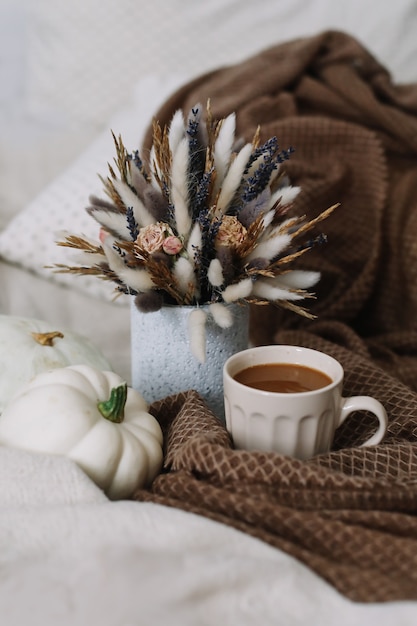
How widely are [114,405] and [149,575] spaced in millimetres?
195

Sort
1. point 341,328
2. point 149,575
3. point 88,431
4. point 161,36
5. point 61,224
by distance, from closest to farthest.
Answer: point 149,575
point 88,431
point 341,328
point 61,224
point 161,36

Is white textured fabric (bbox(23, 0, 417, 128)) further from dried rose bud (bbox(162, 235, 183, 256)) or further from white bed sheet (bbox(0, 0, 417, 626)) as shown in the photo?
dried rose bud (bbox(162, 235, 183, 256))

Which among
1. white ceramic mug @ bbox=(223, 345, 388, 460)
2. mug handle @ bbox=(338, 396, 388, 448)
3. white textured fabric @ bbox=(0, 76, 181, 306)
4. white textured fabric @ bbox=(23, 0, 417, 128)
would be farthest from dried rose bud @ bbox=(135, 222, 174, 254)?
white textured fabric @ bbox=(23, 0, 417, 128)

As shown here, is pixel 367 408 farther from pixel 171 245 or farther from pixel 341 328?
pixel 341 328

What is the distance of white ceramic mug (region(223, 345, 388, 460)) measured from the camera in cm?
68

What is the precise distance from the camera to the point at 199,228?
0.73 metres

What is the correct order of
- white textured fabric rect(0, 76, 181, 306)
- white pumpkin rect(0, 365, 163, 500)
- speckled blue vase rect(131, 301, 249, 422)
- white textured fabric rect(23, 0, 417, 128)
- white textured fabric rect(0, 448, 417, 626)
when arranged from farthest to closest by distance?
white textured fabric rect(23, 0, 417, 128) < white textured fabric rect(0, 76, 181, 306) < speckled blue vase rect(131, 301, 249, 422) < white pumpkin rect(0, 365, 163, 500) < white textured fabric rect(0, 448, 417, 626)

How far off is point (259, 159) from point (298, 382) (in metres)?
0.25

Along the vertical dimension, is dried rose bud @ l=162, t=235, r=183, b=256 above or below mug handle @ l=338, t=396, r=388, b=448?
above

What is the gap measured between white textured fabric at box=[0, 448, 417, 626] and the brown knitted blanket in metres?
0.03

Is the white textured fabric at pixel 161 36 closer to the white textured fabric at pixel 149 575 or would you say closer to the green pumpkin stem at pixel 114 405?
the green pumpkin stem at pixel 114 405

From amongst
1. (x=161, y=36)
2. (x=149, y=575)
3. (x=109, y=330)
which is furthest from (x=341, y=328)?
(x=161, y=36)

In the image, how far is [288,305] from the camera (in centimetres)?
78

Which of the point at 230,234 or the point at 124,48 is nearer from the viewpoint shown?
the point at 230,234
